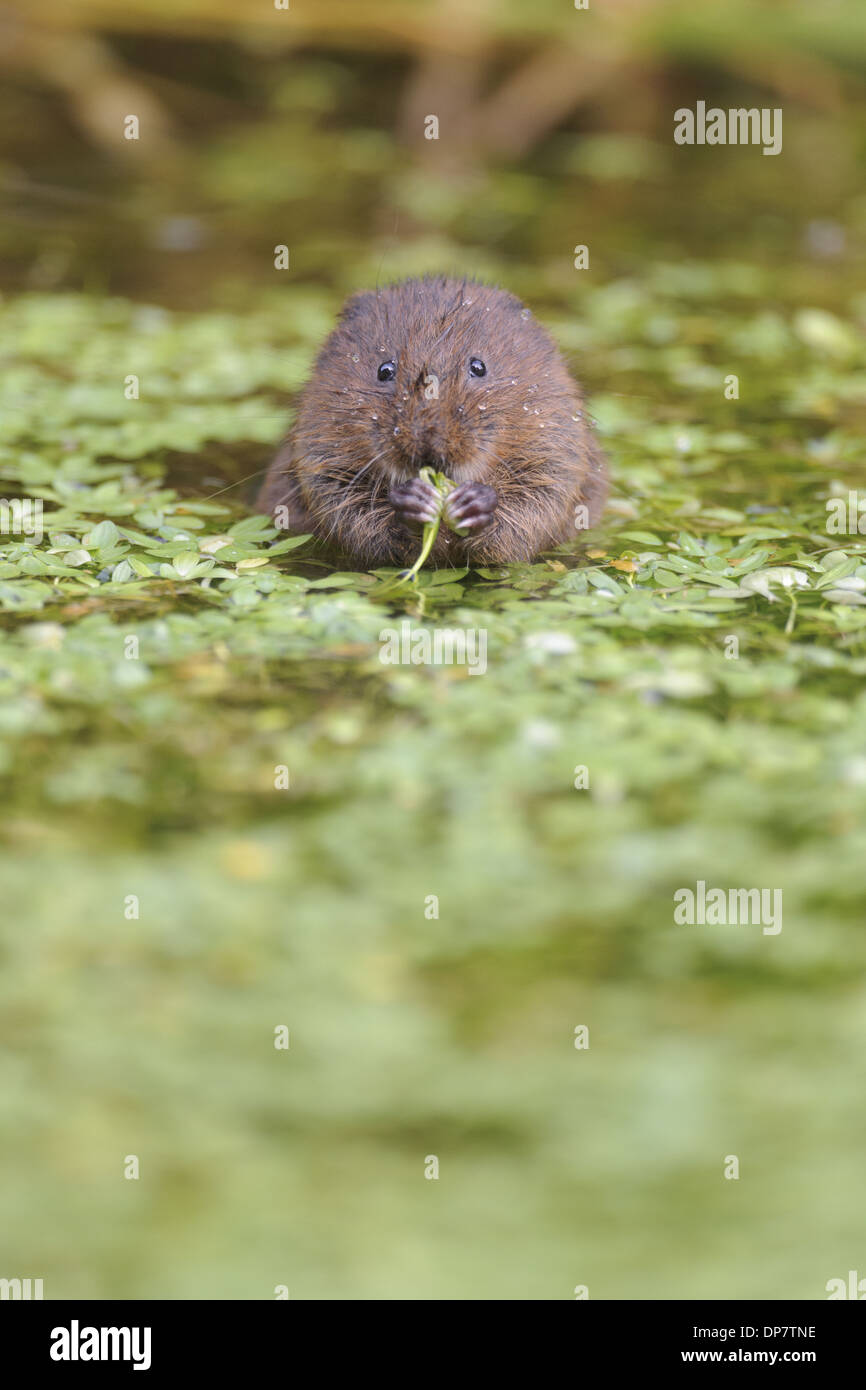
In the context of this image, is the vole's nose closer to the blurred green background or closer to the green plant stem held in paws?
the green plant stem held in paws

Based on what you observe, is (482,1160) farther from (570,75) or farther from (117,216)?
(570,75)

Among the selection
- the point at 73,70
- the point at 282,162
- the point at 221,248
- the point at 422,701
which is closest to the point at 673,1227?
the point at 422,701

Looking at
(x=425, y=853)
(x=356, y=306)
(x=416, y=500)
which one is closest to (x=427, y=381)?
(x=416, y=500)

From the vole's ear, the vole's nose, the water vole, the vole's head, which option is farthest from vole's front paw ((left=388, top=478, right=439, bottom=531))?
the vole's ear

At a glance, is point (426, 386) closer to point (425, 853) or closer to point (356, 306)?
point (356, 306)

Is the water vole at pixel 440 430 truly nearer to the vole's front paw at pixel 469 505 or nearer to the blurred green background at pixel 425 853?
the vole's front paw at pixel 469 505
